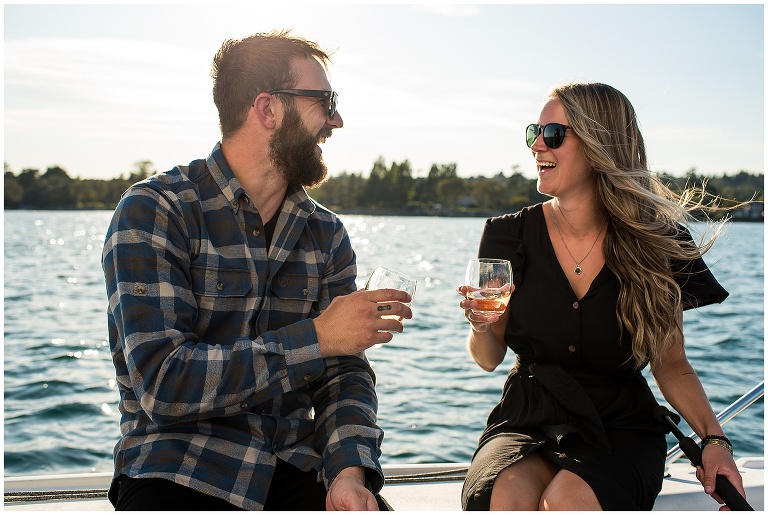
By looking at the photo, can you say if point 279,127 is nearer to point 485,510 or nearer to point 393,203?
point 485,510

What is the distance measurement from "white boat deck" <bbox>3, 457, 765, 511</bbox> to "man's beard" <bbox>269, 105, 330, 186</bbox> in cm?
125

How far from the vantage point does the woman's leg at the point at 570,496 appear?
2.21 meters

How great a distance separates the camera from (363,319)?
6.60ft

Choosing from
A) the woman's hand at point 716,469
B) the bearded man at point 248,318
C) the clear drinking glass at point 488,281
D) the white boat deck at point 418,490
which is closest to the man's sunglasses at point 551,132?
the clear drinking glass at point 488,281

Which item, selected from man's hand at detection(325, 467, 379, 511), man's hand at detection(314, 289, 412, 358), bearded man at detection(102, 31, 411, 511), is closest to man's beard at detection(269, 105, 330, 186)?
bearded man at detection(102, 31, 411, 511)

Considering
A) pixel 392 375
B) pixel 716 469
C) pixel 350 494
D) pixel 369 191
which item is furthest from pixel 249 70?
pixel 369 191

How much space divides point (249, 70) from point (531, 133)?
107 cm

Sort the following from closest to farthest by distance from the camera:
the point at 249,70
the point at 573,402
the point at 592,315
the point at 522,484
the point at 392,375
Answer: the point at 522,484 → the point at 249,70 → the point at 573,402 → the point at 592,315 → the point at 392,375

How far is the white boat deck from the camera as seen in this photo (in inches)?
105

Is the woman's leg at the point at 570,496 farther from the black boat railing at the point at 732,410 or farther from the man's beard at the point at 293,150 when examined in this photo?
the man's beard at the point at 293,150

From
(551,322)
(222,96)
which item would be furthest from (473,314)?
(222,96)

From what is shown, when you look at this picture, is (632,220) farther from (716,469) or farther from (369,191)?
(369,191)

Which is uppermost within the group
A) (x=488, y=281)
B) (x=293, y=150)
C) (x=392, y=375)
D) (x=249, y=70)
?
(x=249, y=70)

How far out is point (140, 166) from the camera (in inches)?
2474
